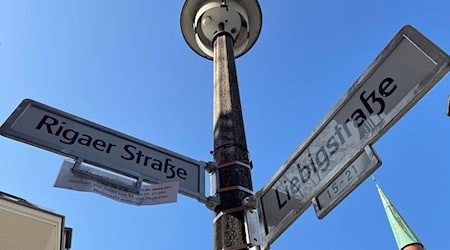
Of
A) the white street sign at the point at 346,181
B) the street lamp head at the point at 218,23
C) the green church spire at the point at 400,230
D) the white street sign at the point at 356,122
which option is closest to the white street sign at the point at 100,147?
the white street sign at the point at 356,122

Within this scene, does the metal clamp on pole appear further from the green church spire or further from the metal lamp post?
the green church spire

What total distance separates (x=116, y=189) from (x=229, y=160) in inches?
34.2

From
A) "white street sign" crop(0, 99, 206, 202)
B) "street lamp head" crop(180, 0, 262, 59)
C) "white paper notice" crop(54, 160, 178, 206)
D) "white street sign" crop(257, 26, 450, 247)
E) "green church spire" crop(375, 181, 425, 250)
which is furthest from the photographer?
"green church spire" crop(375, 181, 425, 250)

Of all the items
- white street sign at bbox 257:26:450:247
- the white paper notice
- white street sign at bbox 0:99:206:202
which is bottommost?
white street sign at bbox 257:26:450:247

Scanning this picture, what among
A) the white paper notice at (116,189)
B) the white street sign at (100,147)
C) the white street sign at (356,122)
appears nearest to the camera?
the white street sign at (356,122)

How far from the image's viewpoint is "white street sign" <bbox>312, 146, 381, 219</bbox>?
6.41ft

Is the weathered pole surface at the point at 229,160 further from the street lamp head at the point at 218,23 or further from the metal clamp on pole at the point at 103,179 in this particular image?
the street lamp head at the point at 218,23

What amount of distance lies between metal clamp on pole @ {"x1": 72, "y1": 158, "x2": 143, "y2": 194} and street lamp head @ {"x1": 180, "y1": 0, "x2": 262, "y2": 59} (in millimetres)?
2827

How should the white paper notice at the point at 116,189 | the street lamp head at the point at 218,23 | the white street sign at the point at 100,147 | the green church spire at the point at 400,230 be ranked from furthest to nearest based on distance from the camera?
the green church spire at the point at 400,230
the street lamp head at the point at 218,23
the white street sign at the point at 100,147
the white paper notice at the point at 116,189

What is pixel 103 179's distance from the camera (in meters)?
2.79

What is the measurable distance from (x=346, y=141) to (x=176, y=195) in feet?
4.05

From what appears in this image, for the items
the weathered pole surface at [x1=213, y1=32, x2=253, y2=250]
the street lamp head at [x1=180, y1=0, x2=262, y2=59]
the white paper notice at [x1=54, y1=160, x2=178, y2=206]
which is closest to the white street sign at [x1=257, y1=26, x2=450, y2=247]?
the weathered pole surface at [x1=213, y1=32, x2=253, y2=250]

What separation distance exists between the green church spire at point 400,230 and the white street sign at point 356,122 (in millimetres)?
41449

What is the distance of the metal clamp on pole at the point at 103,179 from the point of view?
2.71 metres
